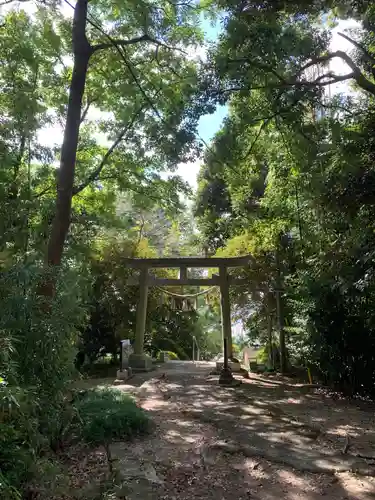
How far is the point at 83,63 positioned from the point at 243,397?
6088 millimetres

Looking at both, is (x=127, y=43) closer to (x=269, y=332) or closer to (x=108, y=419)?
(x=108, y=419)

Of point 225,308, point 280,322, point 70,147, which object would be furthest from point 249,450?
point 225,308

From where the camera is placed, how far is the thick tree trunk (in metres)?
6.11

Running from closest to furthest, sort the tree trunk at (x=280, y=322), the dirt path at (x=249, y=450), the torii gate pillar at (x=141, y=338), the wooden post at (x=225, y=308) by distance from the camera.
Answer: the dirt path at (x=249, y=450), the tree trunk at (x=280, y=322), the wooden post at (x=225, y=308), the torii gate pillar at (x=141, y=338)

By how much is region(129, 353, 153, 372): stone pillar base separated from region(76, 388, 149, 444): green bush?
14.9ft

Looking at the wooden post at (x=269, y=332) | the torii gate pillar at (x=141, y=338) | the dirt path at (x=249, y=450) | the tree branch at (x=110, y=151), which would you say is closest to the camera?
the dirt path at (x=249, y=450)

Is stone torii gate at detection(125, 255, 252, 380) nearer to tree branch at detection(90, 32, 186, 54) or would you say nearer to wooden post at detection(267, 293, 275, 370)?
wooden post at detection(267, 293, 275, 370)

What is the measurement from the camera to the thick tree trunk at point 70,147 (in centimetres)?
611

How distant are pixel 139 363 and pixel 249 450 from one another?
236 inches

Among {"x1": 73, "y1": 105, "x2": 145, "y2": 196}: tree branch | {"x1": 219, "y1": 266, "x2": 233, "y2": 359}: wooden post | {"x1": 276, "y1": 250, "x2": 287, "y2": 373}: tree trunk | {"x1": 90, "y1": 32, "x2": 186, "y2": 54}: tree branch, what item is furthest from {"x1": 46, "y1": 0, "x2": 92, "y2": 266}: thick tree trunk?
{"x1": 276, "y1": 250, "x2": 287, "y2": 373}: tree trunk

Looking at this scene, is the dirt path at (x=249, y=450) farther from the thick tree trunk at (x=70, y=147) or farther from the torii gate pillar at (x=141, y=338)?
the thick tree trunk at (x=70, y=147)

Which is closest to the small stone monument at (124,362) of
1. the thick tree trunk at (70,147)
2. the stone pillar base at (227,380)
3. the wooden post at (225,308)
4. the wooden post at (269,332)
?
the stone pillar base at (227,380)

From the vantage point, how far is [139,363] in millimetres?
10211

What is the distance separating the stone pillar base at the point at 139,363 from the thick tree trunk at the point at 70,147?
4.89 m
